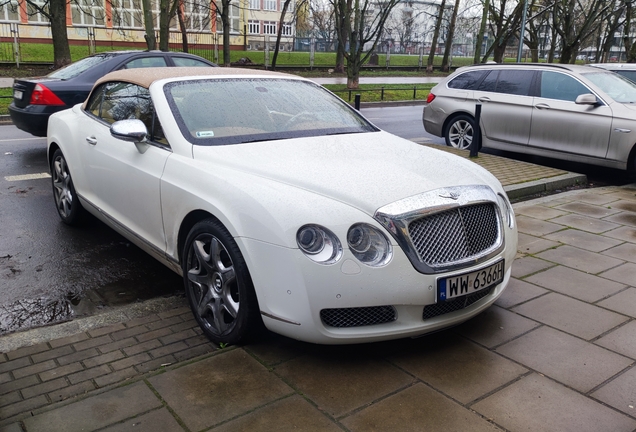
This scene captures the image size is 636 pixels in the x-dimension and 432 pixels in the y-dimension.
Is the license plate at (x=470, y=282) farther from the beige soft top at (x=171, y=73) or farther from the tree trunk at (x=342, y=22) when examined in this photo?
the tree trunk at (x=342, y=22)

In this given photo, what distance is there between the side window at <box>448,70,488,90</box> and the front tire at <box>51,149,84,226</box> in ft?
22.9

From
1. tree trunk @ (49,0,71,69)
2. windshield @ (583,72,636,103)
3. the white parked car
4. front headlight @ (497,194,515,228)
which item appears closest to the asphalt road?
the white parked car

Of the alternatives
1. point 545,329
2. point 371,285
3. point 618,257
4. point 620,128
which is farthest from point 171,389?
point 620,128

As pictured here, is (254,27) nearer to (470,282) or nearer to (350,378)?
(470,282)

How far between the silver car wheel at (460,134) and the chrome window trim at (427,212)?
22.8 feet

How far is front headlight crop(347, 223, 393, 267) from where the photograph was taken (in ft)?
10.7

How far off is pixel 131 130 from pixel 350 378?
2285 millimetres

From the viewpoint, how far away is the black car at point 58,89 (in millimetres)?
9797

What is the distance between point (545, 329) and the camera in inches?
155

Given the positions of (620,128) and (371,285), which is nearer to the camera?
(371,285)

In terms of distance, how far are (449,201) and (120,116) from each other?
2.95 metres

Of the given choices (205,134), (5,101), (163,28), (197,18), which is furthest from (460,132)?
(197,18)

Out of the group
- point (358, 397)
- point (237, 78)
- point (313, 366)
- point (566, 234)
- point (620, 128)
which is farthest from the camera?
point (620, 128)

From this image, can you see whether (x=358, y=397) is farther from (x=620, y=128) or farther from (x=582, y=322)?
(x=620, y=128)
